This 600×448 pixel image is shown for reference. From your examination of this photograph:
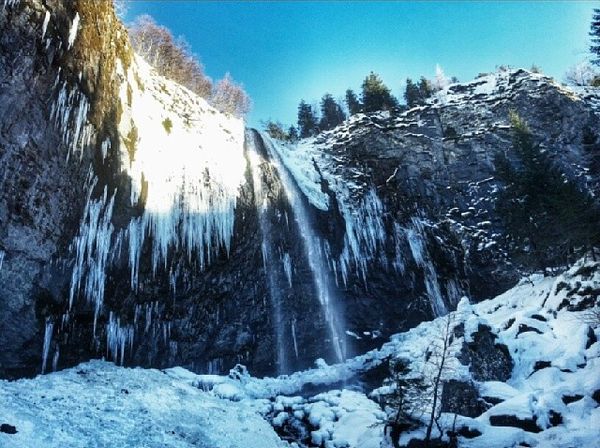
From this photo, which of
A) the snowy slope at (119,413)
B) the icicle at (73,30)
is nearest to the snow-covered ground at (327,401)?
the snowy slope at (119,413)

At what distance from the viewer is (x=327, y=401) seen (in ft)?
55.6

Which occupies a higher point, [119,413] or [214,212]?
[214,212]

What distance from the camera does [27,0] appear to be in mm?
12312

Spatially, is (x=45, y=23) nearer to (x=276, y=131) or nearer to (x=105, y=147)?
(x=105, y=147)

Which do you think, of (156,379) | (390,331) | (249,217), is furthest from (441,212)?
(156,379)

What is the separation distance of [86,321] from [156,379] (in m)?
3.24

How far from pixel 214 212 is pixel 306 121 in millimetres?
28389

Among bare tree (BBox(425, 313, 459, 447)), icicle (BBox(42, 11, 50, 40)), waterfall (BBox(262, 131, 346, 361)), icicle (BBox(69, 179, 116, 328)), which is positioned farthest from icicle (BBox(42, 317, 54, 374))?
waterfall (BBox(262, 131, 346, 361))

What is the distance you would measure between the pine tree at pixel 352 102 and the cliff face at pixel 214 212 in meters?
11.0

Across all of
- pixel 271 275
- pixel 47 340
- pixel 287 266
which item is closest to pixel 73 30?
pixel 47 340

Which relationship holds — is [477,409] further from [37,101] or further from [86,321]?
[37,101]

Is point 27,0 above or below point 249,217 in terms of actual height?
above

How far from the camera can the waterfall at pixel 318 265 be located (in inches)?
944

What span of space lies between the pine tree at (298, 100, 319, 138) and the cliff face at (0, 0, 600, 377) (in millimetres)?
11141
